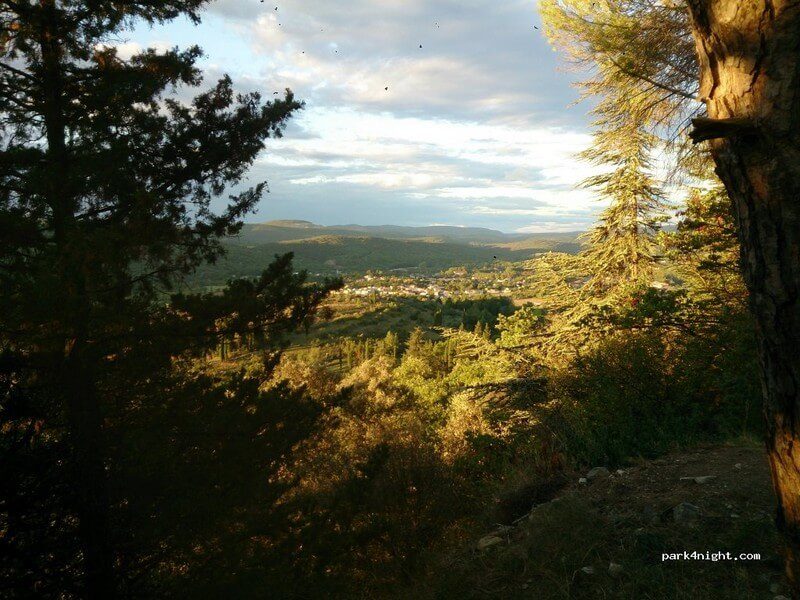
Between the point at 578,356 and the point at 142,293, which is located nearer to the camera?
the point at 142,293

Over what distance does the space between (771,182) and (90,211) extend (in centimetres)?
647

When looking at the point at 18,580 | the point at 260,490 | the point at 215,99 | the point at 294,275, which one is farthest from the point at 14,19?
the point at 260,490

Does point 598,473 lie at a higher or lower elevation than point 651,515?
lower

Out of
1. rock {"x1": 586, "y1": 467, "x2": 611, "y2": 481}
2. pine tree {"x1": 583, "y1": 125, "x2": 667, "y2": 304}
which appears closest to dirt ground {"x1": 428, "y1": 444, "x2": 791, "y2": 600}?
rock {"x1": 586, "y1": 467, "x2": 611, "y2": 481}

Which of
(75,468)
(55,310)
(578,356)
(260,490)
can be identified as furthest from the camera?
(578,356)

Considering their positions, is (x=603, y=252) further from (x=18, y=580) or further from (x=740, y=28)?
(x=18, y=580)

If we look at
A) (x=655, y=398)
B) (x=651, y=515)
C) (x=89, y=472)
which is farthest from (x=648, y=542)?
(x=89, y=472)

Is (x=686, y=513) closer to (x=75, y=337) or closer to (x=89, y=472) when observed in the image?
(x=89, y=472)

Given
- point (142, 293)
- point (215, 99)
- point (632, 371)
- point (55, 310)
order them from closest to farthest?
1. point (55, 310)
2. point (142, 293)
3. point (215, 99)
4. point (632, 371)

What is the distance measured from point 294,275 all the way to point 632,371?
5.78 meters

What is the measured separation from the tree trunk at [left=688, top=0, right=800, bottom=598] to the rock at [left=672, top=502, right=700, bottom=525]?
206 centimetres

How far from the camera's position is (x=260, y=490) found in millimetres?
6062

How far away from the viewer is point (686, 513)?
3.41 metres

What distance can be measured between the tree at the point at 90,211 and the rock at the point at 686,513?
14.8 feet
